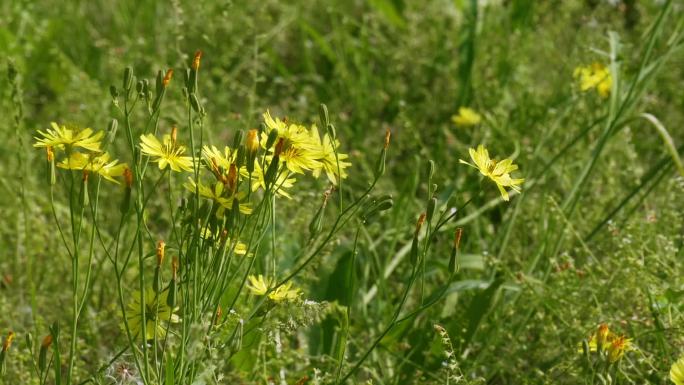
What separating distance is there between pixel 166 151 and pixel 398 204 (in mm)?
867

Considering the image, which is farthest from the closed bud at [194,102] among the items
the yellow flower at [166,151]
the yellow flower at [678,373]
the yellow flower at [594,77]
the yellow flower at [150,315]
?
the yellow flower at [594,77]

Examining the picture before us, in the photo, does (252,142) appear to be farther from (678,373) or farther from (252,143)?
(678,373)

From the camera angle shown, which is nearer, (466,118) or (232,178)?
(232,178)

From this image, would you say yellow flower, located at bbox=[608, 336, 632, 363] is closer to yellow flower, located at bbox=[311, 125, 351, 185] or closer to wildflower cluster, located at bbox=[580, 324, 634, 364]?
wildflower cluster, located at bbox=[580, 324, 634, 364]

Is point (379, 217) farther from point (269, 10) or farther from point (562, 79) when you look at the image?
point (269, 10)

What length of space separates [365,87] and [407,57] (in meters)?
0.20

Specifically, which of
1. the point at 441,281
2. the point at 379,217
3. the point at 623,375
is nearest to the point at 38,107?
the point at 379,217

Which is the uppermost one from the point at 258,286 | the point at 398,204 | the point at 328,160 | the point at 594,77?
the point at 328,160

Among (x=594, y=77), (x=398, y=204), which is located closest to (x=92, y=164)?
(x=398, y=204)

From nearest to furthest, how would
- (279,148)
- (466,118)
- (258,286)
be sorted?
(279,148) → (258,286) → (466,118)

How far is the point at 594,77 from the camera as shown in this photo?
2.40 m

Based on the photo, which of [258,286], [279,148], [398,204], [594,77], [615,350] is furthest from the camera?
[594,77]

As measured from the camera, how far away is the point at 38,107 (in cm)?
309

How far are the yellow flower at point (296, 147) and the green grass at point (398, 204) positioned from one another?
9 cm
